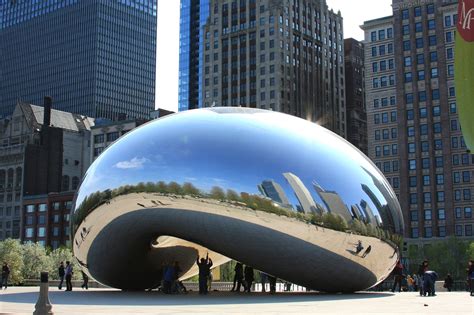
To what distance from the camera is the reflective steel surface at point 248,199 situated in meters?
18.7

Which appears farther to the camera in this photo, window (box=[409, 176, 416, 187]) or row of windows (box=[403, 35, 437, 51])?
row of windows (box=[403, 35, 437, 51])

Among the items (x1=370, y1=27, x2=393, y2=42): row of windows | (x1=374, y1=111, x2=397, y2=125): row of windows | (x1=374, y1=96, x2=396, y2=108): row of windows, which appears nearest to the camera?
(x1=374, y1=111, x2=397, y2=125): row of windows

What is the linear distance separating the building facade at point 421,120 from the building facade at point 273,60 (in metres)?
18.6

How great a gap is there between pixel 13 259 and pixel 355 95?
369 feet

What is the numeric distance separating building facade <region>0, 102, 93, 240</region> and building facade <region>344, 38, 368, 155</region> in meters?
56.7

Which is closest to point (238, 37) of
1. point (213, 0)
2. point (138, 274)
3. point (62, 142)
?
point (213, 0)

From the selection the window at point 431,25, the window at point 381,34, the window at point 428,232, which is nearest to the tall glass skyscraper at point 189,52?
the window at point 381,34

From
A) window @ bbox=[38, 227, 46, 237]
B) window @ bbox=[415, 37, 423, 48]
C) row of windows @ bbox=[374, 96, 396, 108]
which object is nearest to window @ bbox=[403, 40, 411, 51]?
window @ bbox=[415, 37, 423, 48]

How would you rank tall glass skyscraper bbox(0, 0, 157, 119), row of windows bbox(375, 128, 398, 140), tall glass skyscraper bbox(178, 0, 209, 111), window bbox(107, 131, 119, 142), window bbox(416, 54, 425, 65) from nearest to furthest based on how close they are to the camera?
window bbox(416, 54, 425, 65)
row of windows bbox(375, 128, 398, 140)
window bbox(107, 131, 119, 142)
tall glass skyscraper bbox(178, 0, 209, 111)
tall glass skyscraper bbox(0, 0, 157, 119)

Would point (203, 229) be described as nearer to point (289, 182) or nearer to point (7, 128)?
point (289, 182)

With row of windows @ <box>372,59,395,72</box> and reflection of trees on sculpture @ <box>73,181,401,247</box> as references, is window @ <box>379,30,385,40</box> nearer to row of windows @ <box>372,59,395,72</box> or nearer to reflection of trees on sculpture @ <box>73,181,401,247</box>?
row of windows @ <box>372,59,395,72</box>

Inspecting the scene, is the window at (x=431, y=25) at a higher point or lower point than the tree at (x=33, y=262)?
higher

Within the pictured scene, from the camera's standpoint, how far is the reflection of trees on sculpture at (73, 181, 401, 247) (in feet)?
60.7

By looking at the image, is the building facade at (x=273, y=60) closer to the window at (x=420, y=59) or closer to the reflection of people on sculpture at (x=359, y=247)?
the window at (x=420, y=59)
